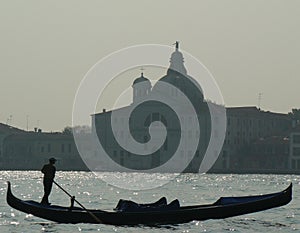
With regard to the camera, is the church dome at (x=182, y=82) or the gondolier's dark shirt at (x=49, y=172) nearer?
the gondolier's dark shirt at (x=49, y=172)

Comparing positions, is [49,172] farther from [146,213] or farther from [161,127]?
[161,127]

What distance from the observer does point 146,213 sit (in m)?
27.8

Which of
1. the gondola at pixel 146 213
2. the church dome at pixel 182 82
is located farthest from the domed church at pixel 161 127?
the gondola at pixel 146 213

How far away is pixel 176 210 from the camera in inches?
1105

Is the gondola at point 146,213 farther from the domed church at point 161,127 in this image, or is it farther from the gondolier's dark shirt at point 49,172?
the domed church at point 161,127

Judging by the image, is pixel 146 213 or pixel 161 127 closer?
pixel 146 213

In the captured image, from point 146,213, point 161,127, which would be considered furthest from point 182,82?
point 146,213

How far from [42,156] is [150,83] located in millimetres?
14802

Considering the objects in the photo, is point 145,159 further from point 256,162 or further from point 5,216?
point 5,216

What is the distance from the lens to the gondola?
27.7m

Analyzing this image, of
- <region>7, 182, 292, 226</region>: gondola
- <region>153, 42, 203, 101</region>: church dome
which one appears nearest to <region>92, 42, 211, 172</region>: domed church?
<region>153, 42, 203, 101</region>: church dome

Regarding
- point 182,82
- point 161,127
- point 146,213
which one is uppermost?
point 182,82

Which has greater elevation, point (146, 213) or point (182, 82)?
point (182, 82)

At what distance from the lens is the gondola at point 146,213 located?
90.9 feet
